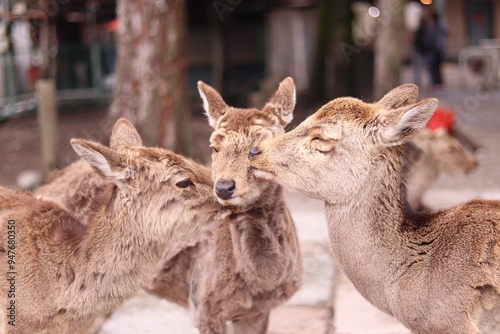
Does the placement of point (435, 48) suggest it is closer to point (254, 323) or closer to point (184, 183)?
point (254, 323)

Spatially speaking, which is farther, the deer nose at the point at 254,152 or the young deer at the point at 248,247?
the young deer at the point at 248,247

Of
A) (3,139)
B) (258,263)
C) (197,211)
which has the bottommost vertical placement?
(3,139)

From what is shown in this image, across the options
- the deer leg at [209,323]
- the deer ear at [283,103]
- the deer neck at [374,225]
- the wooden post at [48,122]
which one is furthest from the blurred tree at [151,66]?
the deer neck at [374,225]

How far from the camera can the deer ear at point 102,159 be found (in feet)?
14.2

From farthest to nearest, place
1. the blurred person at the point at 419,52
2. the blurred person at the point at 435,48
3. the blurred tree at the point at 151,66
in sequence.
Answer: the blurred person at the point at 419,52 < the blurred person at the point at 435,48 < the blurred tree at the point at 151,66

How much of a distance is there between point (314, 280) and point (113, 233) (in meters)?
3.23

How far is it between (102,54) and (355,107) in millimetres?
18733

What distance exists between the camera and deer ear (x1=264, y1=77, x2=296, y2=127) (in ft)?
17.0

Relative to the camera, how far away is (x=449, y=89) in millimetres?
23234

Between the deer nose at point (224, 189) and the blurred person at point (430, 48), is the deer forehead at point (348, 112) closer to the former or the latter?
the deer nose at point (224, 189)

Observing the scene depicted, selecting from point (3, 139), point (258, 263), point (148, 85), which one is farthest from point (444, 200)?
point (3, 139)

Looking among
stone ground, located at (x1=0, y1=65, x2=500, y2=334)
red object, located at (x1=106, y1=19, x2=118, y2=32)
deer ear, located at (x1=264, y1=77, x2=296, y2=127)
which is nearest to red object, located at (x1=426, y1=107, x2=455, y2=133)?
stone ground, located at (x1=0, y1=65, x2=500, y2=334)

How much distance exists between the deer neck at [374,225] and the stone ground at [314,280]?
184cm

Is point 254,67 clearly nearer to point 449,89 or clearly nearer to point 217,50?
point 217,50
